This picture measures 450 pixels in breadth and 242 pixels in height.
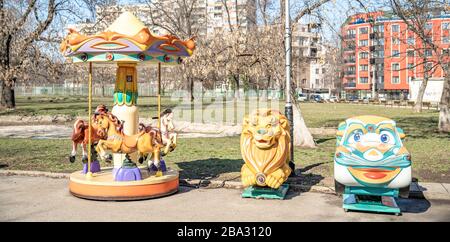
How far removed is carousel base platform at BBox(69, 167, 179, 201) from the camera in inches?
342

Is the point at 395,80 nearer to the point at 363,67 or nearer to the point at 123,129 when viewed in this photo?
the point at 363,67

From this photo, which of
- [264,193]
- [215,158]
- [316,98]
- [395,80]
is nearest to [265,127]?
[264,193]

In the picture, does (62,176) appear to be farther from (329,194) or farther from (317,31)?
(317,31)

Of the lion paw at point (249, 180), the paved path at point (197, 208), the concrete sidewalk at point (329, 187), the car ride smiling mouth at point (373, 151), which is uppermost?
the car ride smiling mouth at point (373, 151)

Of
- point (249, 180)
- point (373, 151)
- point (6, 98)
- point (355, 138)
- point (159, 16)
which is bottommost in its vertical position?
point (249, 180)

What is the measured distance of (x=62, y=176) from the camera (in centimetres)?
1112

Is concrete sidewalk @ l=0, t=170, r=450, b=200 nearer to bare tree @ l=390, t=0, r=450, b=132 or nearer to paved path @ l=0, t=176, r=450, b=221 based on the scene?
paved path @ l=0, t=176, r=450, b=221

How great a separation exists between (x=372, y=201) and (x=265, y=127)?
238cm

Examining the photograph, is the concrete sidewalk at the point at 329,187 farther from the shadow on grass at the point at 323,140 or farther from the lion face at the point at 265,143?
the shadow on grass at the point at 323,140

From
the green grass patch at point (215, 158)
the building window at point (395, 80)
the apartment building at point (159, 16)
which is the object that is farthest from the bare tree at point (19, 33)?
the building window at point (395, 80)

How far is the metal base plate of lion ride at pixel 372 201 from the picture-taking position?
762cm

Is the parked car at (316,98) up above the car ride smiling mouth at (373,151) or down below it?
above

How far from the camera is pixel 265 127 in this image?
8.59m

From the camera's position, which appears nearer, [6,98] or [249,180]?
[249,180]
